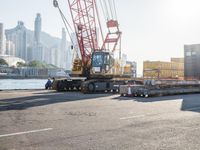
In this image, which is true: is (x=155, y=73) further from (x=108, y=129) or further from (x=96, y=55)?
(x=108, y=129)

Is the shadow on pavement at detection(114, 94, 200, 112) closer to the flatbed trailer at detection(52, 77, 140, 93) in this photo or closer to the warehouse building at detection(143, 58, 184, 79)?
the flatbed trailer at detection(52, 77, 140, 93)

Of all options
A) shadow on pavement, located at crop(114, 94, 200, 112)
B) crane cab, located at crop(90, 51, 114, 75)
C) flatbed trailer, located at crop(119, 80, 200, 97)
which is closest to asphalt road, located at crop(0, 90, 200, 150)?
shadow on pavement, located at crop(114, 94, 200, 112)

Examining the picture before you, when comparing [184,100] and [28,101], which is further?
[184,100]

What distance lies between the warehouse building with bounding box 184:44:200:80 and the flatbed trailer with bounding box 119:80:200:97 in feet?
12.2

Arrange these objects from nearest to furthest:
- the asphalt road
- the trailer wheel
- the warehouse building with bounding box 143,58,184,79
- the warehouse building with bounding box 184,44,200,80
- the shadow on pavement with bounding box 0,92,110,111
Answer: the asphalt road
the shadow on pavement with bounding box 0,92,110,111
the trailer wheel
the warehouse building with bounding box 184,44,200,80
the warehouse building with bounding box 143,58,184,79

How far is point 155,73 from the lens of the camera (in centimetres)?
3459

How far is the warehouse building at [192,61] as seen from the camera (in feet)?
101

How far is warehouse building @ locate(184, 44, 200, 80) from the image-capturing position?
101ft

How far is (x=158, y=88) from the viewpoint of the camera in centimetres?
2405

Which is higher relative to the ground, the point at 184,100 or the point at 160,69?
the point at 160,69

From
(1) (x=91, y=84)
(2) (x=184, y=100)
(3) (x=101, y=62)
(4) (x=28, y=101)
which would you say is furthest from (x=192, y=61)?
(4) (x=28, y=101)

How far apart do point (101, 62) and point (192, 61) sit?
931cm

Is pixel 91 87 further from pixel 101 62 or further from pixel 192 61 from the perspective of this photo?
pixel 192 61

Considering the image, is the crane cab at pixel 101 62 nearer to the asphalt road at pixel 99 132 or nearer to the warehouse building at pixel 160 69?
the warehouse building at pixel 160 69
